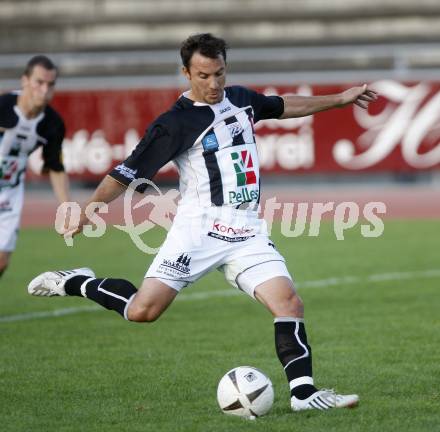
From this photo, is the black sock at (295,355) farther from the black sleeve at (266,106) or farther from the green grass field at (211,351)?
the black sleeve at (266,106)

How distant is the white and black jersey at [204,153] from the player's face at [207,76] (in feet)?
0.31

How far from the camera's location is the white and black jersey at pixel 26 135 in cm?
898

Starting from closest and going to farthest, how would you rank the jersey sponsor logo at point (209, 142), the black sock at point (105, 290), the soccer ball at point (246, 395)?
the soccer ball at point (246, 395) < the jersey sponsor logo at point (209, 142) < the black sock at point (105, 290)

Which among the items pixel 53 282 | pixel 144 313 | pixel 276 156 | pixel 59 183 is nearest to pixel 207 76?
pixel 144 313

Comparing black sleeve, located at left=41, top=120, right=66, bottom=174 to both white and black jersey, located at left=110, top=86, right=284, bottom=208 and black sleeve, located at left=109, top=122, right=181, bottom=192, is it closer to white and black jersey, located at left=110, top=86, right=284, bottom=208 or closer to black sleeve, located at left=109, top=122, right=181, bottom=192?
white and black jersey, located at left=110, top=86, right=284, bottom=208

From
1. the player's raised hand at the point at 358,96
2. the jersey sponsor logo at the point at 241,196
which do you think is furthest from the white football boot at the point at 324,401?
the player's raised hand at the point at 358,96

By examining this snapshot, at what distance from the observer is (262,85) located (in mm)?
19234

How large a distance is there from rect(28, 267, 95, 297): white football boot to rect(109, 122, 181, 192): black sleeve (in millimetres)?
1065

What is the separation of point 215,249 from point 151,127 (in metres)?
0.77

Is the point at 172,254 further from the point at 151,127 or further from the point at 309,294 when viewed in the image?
the point at 309,294

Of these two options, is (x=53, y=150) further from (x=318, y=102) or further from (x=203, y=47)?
(x=203, y=47)

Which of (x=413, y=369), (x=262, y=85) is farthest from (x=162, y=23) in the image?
(x=413, y=369)

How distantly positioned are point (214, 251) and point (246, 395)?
2.76ft

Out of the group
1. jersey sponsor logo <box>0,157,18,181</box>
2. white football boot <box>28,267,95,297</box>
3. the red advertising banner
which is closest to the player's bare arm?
jersey sponsor logo <box>0,157,18,181</box>
